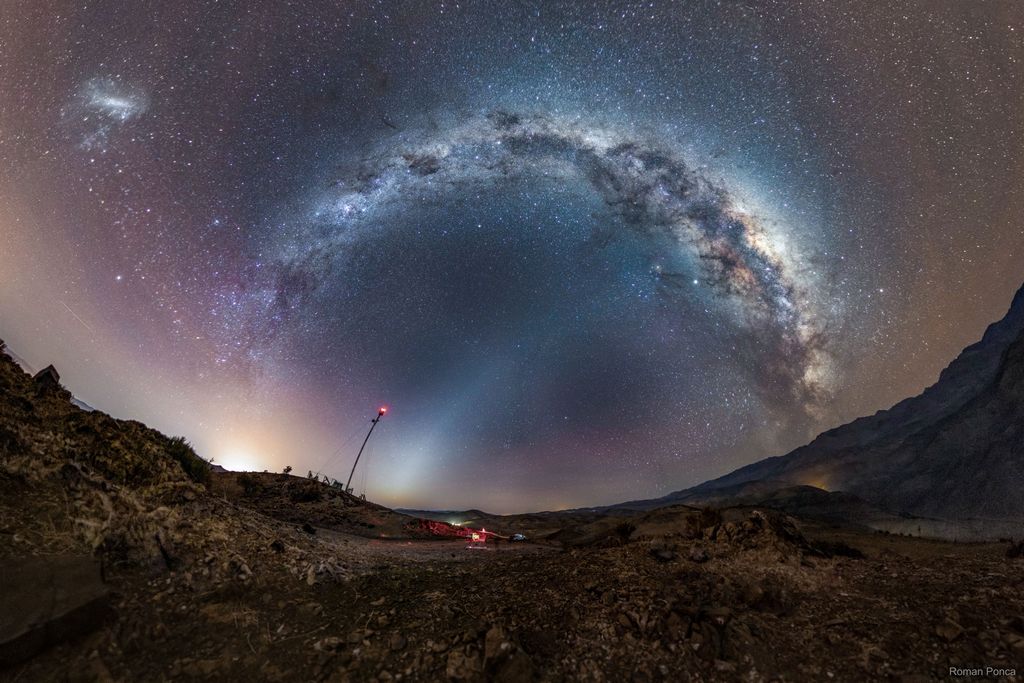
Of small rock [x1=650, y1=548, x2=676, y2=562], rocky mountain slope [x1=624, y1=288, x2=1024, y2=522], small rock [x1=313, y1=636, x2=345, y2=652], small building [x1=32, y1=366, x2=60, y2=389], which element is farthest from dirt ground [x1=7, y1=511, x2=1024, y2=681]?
rocky mountain slope [x1=624, y1=288, x2=1024, y2=522]

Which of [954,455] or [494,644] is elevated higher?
[954,455]

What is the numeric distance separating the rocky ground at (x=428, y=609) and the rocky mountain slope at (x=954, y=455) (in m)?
73.6

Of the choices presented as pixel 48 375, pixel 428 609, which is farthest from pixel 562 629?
pixel 48 375

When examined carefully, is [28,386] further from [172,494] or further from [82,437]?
[172,494]

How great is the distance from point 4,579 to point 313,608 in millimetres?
3933

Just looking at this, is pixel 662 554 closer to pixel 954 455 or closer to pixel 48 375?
pixel 48 375

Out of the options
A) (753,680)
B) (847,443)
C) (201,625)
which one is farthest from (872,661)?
(847,443)

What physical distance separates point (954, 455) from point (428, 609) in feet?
342

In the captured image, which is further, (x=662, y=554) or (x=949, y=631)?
(x=662, y=554)

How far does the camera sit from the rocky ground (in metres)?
5.98

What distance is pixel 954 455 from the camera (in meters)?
74.3

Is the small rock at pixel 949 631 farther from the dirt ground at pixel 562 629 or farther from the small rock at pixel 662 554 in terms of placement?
the small rock at pixel 662 554

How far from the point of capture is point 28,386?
12219 mm

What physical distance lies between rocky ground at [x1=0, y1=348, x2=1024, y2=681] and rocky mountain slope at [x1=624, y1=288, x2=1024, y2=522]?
242 feet
